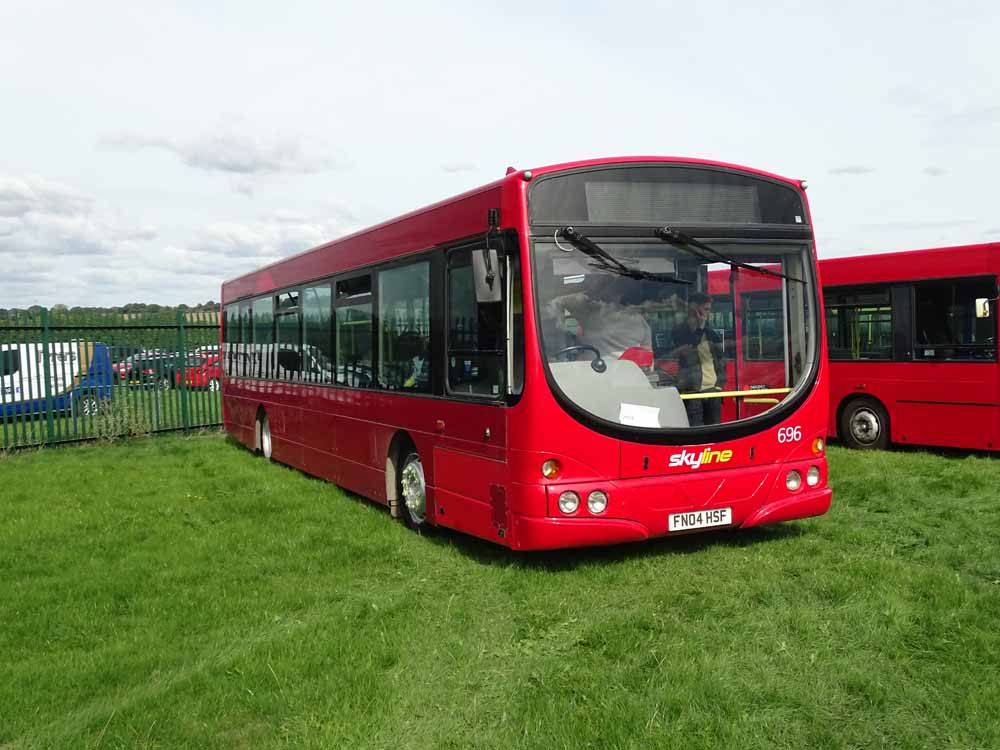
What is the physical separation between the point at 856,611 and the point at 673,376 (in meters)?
2.26

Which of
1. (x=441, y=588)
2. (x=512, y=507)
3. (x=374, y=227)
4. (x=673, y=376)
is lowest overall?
(x=441, y=588)

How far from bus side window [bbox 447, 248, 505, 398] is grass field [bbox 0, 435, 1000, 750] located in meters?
1.39

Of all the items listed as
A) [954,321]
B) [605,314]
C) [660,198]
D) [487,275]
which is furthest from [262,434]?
[954,321]

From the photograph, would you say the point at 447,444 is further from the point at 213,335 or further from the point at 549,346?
the point at 213,335

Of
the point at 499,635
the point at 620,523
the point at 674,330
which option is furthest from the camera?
the point at 674,330

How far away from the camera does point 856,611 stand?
5.96m

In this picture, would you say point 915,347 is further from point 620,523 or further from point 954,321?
point 620,523

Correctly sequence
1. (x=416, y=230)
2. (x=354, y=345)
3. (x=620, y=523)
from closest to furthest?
(x=620, y=523) → (x=416, y=230) → (x=354, y=345)

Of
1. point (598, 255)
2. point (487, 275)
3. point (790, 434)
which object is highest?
point (598, 255)

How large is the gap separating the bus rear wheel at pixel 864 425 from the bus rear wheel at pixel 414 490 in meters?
7.40

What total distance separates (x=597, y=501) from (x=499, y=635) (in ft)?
5.06

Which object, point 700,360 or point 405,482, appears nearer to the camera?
point 700,360

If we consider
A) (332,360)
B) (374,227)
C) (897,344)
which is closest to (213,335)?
→ (332,360)

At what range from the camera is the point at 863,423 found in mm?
14297
